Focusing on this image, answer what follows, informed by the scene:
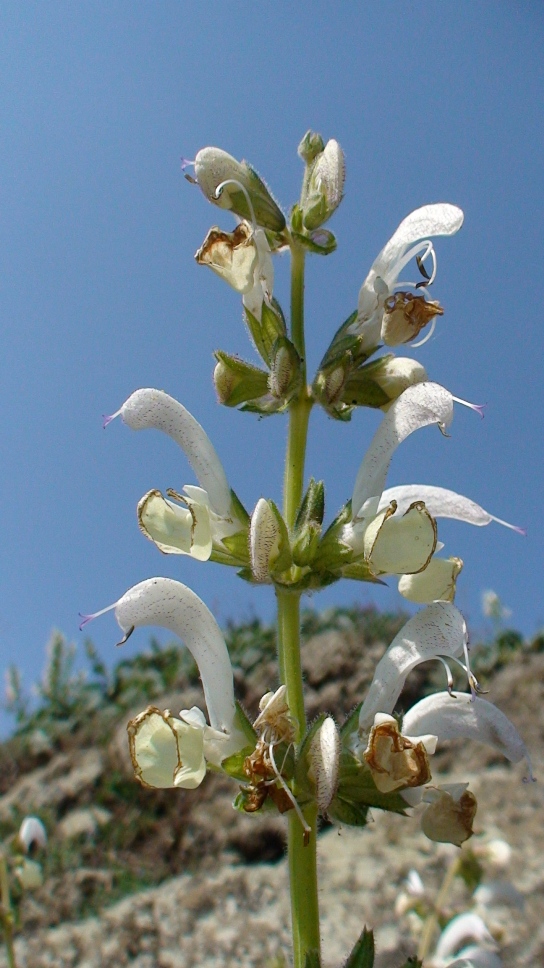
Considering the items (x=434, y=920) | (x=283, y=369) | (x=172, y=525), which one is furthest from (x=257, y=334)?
(x=434, y=920)

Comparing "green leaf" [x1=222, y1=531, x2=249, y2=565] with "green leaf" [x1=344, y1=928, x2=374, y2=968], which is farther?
"green leaf" [x1=222, y1=531, x2=249, y2=565]

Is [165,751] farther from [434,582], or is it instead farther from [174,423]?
[174,423]

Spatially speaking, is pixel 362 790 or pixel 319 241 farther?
pixel 319 241

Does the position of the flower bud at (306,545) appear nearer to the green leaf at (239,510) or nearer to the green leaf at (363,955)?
the green leaf at (239,510)

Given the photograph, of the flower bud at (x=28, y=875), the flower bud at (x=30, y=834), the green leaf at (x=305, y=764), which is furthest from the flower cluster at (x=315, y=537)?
the flower bud at (x=30, y=834)

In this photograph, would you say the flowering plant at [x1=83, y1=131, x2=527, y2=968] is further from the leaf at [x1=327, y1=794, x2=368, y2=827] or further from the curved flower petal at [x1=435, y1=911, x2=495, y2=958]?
the curved flower petal at [x1=435, y1=911, x2=495, y2=958]

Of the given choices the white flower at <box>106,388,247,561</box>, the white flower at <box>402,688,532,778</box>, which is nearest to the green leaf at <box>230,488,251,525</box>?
the white flower at <box>106,388,247,561</box>

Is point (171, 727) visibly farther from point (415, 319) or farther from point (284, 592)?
point (415, 319)
